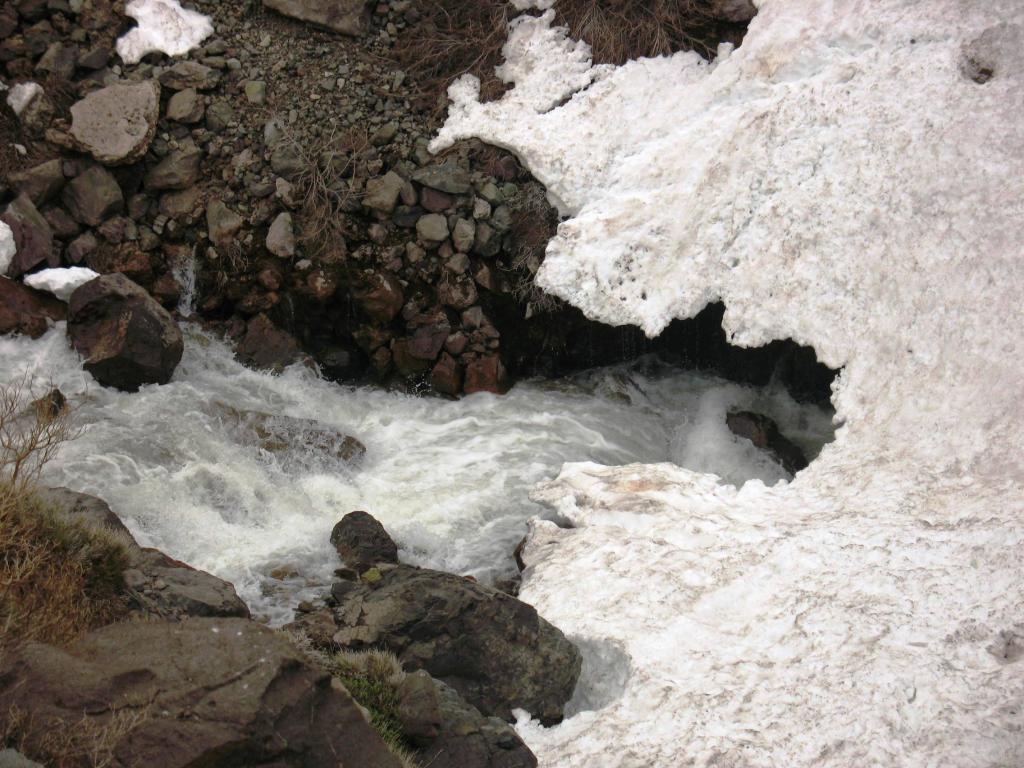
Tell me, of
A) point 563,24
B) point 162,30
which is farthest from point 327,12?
point 563,24

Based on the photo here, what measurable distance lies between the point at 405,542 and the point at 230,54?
19.3 ft

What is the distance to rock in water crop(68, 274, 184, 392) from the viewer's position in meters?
7.93

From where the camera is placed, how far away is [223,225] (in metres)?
9.23

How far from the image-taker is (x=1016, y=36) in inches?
305

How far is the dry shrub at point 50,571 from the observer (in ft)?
14.2

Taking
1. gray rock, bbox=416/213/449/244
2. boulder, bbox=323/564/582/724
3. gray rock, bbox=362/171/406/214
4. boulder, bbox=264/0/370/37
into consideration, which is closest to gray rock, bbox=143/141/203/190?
gray rock, bbox=362/171/406/214

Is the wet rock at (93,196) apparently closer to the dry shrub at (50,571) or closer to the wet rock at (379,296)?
the wet rock at (379,296)

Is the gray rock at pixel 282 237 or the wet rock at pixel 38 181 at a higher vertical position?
the gray rock at pixel 282 237

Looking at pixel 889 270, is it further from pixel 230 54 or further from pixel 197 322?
pixel 230 54

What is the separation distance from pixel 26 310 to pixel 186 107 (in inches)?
106

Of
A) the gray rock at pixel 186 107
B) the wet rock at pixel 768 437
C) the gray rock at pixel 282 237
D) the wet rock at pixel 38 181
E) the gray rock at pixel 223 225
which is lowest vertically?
the wet rock at pixel 38 181

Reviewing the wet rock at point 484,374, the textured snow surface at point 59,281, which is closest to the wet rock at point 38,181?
the textured snow surface at point 59,281

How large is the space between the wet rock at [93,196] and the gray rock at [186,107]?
0.92 meters

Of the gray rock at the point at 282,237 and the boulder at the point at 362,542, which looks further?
the gray rock at the point at 282,237
